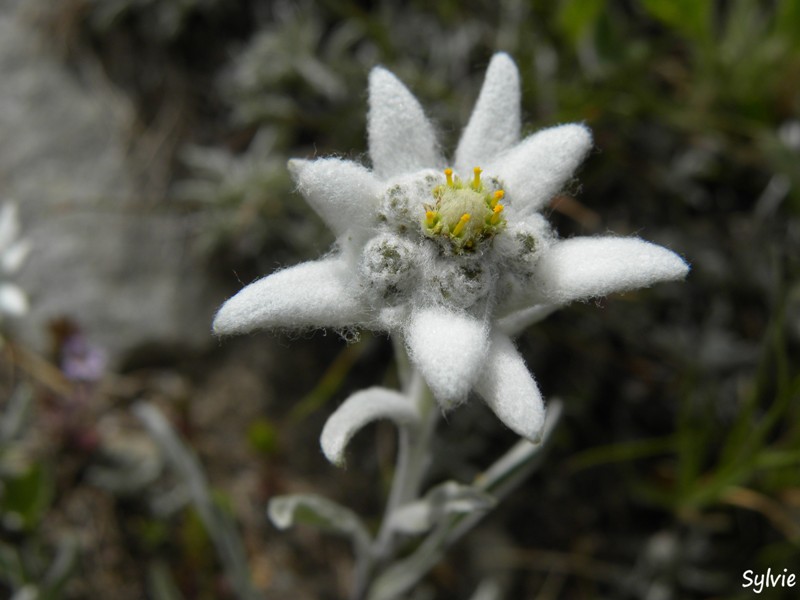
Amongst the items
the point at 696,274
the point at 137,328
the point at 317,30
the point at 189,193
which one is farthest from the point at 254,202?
the point at 696,274

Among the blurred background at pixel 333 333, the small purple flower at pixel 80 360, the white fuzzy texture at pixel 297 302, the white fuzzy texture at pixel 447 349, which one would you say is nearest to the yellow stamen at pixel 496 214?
the white fuzzy texture at pixel 447 349

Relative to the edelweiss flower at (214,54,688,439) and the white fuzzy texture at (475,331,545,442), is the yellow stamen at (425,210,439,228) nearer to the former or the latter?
the edelweiss flower at (214,54,688,439)

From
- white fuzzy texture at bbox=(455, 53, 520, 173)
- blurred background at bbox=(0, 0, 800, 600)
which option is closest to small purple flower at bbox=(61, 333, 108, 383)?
blurred background at bbox=(0, 0, 800, 600)

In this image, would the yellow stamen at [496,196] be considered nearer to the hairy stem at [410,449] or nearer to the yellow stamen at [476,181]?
the yellow stamen at [476,181]

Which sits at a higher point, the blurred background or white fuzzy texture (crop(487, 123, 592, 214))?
white fuzzy texture (crop(487, 123, 592, 214))

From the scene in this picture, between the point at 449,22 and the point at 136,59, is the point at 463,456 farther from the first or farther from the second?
the point at 136,59

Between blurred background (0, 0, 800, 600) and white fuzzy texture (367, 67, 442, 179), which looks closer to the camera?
white fuzzy texture (367, 67, 442, 179)

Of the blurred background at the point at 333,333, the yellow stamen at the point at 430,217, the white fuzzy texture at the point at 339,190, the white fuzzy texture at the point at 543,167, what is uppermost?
the white fuzzy texture at the point at 339,190

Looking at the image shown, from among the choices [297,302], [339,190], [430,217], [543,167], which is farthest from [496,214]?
[297,302]
